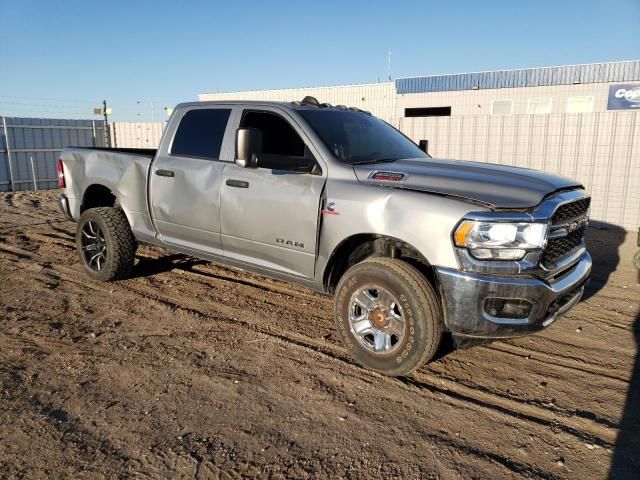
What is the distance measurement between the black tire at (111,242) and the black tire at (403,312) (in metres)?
2.86

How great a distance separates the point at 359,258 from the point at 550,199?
1.42m

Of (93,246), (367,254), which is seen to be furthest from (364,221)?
(93,246)

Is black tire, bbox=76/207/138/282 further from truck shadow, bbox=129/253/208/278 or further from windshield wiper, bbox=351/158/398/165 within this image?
windshield wiper, bbox=351/158/398/165

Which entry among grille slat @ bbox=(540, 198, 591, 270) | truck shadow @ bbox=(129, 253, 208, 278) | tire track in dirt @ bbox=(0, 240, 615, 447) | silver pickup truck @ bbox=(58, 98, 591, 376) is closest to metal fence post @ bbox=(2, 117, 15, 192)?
truck shadow @ bbox=(129, 253, 208, 278)

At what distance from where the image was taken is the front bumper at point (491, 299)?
3078mm

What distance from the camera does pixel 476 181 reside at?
3439 millimetres

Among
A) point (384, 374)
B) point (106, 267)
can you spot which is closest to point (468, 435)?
point (384, 374)

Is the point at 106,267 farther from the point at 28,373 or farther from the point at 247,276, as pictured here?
the point at 28,373

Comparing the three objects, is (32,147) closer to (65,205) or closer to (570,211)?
(65,205)

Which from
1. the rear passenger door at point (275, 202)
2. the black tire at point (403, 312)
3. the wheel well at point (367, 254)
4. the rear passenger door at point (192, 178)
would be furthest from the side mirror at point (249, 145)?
the black tire at point (403, 312)

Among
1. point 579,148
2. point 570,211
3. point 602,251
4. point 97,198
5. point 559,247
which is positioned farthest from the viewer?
point 579,148

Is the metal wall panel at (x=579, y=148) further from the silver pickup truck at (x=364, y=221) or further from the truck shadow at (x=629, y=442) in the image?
the truck shadow at (x=629, y=442)

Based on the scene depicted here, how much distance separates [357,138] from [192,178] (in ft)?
5.25

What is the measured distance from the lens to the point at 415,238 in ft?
10.8
